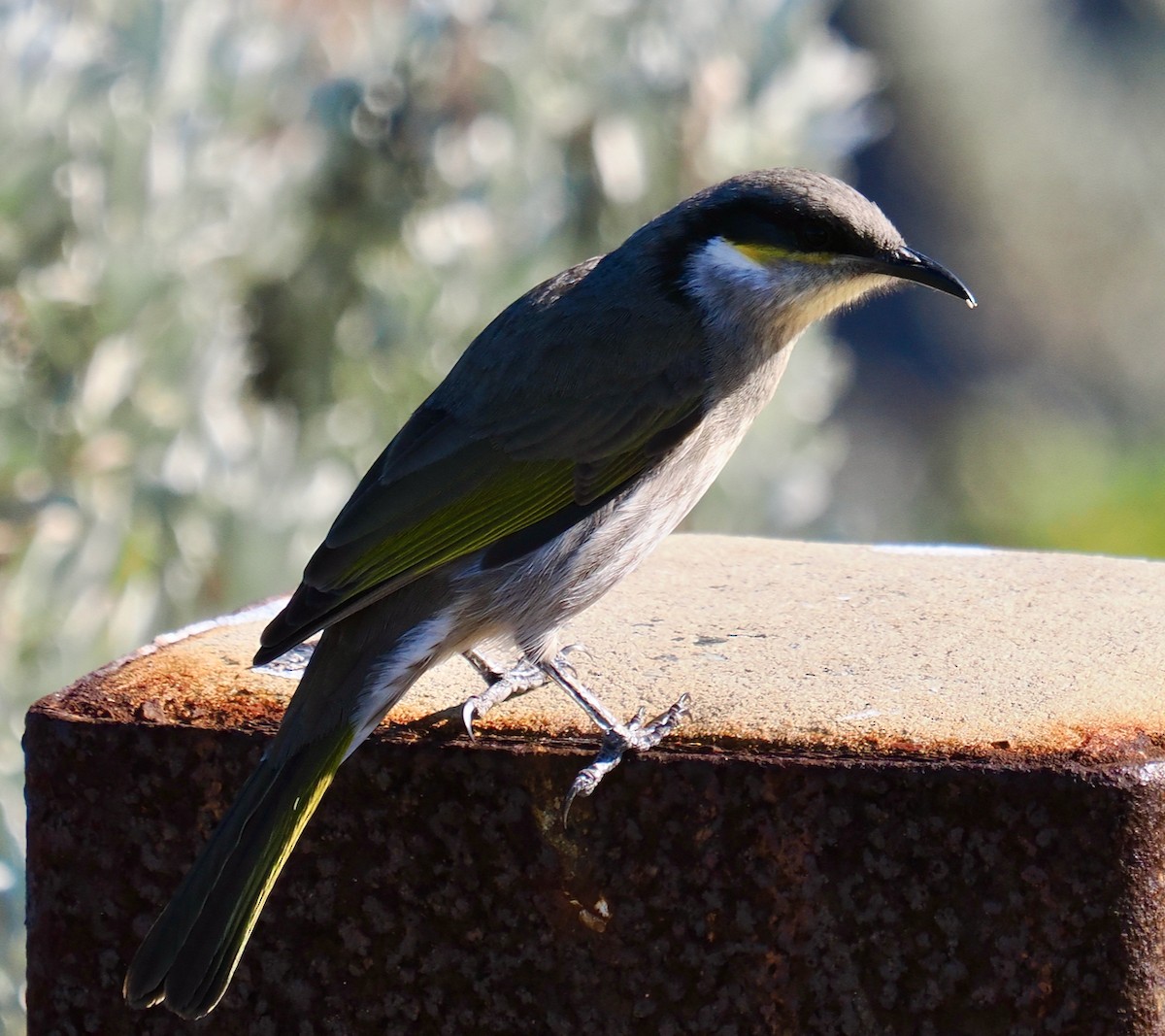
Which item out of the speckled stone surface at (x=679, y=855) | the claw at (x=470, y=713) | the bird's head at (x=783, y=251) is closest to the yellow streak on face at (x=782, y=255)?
the bird's head at (x=783, y=251)

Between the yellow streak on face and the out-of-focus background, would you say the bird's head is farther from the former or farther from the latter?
the out-of-focus background

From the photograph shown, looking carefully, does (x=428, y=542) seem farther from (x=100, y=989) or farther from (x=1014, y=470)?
(x=1014, y=470)

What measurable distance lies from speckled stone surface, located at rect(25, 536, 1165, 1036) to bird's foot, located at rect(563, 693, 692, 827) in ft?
0.07

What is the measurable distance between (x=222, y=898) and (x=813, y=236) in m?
1.82

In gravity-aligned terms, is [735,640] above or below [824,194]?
below

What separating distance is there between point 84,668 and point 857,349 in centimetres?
968

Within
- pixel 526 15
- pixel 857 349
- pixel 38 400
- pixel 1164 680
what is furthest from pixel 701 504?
pixel 857 349

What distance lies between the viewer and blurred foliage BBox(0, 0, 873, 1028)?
223 inches

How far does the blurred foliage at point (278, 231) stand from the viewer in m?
5.66

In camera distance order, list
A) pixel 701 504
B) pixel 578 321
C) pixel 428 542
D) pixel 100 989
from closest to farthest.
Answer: pixel 100 989, pixel 428 542, pixel 578 321, pixel 701 504

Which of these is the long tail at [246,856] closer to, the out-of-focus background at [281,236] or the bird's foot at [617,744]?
the bird's foot at [617,744]

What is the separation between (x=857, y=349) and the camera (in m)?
14.1

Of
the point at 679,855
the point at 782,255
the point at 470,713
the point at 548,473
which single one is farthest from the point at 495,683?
the point at 782,255

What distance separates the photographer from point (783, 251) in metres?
3.70
